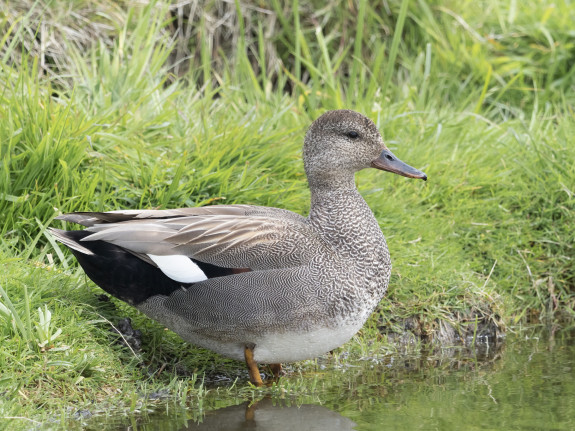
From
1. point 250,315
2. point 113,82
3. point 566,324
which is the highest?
point 113,82

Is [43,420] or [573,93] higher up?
[573,93]

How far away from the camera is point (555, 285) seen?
5.09m

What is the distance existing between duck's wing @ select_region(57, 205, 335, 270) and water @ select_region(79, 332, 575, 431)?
1.82 feet

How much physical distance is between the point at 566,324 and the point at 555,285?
0.81 feet

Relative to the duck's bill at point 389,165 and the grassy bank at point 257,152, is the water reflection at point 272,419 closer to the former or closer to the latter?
the grassy bank at point 257,152

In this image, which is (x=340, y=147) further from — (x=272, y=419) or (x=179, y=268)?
(x=272, y=419)

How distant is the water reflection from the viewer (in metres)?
3.42

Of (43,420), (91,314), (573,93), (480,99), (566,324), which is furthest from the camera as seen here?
(573,93)

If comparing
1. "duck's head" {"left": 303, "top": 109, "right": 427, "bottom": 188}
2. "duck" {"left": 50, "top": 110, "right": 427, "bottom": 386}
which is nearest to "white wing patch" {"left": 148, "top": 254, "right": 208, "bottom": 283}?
"duck" {"left": 50, "top": 110, "right": 427, "bottom": 386}

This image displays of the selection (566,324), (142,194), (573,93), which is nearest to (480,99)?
(573,93)

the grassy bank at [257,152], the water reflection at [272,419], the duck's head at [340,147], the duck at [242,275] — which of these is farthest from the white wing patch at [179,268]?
the duck's head at [340,147]

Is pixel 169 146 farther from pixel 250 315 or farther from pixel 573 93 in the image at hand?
pixel 573 93

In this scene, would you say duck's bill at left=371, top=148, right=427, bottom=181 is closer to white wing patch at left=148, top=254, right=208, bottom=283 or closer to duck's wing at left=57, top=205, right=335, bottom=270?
duck's wing at left=57, top=205, right=335, bottom=270

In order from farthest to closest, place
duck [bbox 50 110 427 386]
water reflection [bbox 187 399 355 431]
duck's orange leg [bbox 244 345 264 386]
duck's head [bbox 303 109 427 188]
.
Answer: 1. duck's head [bbox 303 109 427 188]
2. duck's orange leg [bbox 244 345 264 386]
3. duck [bbox 50 110 427 386]
4. water reflection [bbox 187 399 355 431]
